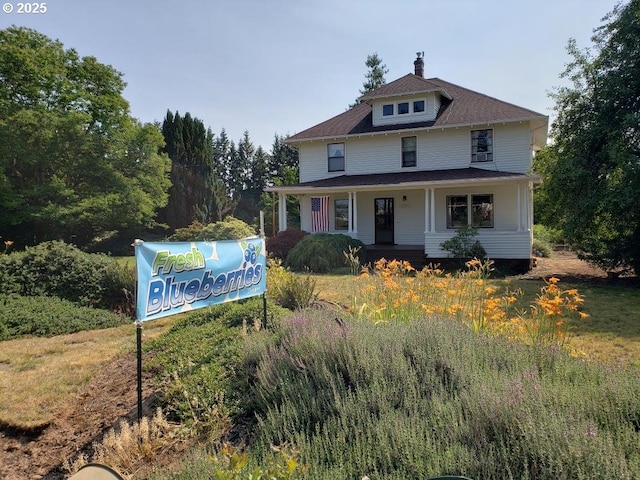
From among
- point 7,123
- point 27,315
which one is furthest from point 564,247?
point 7,123

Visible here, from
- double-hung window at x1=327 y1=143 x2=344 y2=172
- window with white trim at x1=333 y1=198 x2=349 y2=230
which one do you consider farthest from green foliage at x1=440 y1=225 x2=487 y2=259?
double-hung window at x1=327 y1=143 x2=344 y2=172

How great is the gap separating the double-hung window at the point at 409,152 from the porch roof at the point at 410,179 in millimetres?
579

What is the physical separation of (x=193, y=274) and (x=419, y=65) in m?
21.6

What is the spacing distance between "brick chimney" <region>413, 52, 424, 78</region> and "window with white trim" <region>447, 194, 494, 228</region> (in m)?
8.22

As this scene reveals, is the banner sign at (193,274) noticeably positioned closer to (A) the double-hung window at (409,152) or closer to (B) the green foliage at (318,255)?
(B) the green foliage at (318,255)

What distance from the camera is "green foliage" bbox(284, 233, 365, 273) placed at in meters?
14.8

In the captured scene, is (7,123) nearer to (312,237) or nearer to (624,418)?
(312,237)

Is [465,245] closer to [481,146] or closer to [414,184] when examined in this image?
[414,184]

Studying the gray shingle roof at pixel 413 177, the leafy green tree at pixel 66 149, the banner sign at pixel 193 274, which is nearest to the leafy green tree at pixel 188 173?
→ the leafy green tree at pixel 66 149

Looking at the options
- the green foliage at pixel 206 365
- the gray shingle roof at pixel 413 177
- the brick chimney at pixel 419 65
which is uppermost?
the brick chimney at pixel 419 65

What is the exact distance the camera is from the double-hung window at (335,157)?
2036 centimetres

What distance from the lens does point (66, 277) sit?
8852 mm

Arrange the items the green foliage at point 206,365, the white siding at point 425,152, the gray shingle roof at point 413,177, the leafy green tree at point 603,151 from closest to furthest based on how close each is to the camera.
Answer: the green foliage at point 206,365, the leafy green tree at point 603,151, the gray shingle roof at point 413,177, the white siding at point 425,152

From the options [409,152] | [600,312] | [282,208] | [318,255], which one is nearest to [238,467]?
[600,312]
